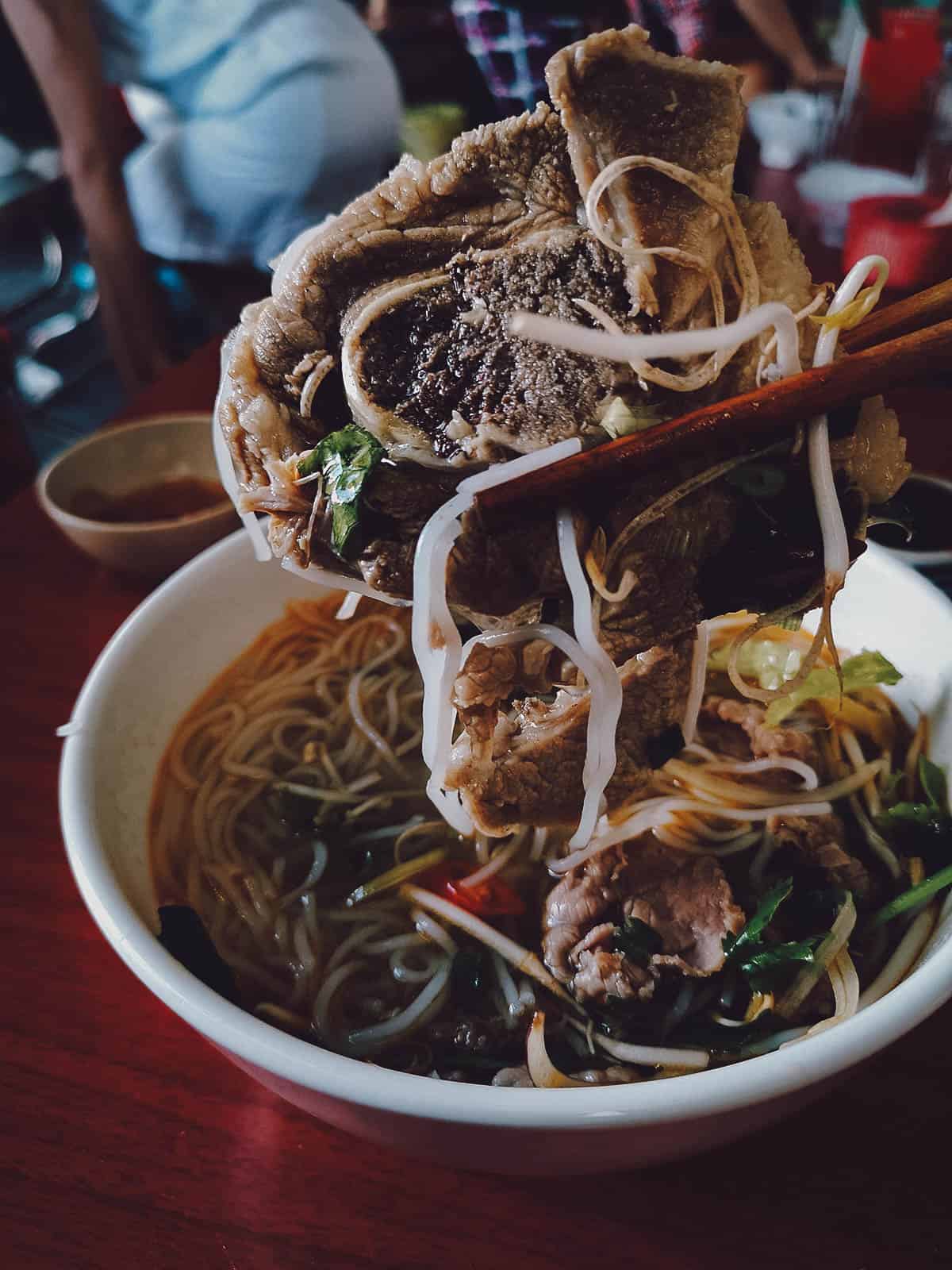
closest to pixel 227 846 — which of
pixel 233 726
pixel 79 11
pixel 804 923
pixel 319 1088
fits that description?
pixel 233 726

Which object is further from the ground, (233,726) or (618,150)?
(618,150)

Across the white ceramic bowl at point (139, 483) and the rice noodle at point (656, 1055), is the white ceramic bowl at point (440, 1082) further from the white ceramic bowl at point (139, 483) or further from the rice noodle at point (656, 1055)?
the white ceramic bowl at point (139, 483)

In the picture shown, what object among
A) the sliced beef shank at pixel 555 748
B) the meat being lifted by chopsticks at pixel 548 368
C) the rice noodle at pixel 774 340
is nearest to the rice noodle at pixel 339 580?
the meat being lifted by chopsticks at pixel 548 368

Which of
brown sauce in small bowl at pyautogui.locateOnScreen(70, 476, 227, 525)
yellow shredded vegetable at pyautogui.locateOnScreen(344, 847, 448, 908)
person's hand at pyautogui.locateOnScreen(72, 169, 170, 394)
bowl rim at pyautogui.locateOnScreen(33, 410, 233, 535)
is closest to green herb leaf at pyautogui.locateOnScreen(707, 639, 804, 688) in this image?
yellow shredded vegetable at pyautogui.locateOnScreen(344, 847, 448, 908)

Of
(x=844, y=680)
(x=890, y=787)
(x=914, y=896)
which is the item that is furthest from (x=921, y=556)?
(x=914, y=896)

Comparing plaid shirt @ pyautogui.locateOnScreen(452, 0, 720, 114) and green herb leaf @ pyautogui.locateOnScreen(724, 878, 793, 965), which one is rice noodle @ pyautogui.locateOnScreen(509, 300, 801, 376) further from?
plaid shirt @ pyautogui.locateOnScreen(452, 0, 720, 114)

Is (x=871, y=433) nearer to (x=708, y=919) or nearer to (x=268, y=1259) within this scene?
(x=708, y=919)
